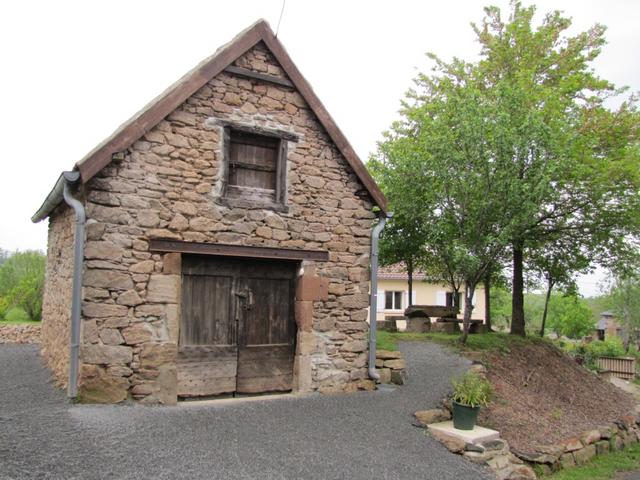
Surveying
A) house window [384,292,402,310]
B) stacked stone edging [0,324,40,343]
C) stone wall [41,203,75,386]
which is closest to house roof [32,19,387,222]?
stone wall [41,203,75,386]

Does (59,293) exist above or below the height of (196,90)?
below

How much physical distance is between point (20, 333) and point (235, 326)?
30.1 feet

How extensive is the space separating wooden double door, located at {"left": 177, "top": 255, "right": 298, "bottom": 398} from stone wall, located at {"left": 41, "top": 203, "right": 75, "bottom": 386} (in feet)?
5.81

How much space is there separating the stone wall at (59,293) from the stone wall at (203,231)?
1092 mm

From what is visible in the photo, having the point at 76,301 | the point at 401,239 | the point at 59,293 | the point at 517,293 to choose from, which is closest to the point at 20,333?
the point at 59,293

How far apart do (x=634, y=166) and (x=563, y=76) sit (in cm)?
378

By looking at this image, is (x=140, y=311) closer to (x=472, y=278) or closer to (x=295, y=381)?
(x=295, y=381)

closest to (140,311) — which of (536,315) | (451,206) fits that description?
(451,206)

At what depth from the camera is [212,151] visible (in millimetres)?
8242

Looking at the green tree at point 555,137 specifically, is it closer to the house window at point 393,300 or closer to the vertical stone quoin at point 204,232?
the vertical stone quoin at point 204,232

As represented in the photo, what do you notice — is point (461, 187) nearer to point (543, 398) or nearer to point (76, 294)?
point (543, 398)

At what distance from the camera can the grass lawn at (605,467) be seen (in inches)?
352

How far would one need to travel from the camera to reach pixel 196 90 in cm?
802

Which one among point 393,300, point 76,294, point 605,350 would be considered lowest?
point 605,350
